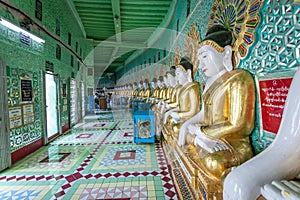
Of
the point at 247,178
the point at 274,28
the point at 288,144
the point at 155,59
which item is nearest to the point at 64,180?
the point at 247,178

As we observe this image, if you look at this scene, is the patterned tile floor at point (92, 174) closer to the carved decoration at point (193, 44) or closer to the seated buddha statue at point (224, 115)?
the seated buddha statue at point (224, 115)

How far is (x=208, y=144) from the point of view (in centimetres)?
119

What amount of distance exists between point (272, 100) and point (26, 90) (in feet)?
12.8

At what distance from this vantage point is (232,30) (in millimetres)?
1432

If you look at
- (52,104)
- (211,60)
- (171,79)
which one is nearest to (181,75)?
(171,79)

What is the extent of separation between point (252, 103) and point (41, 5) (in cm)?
467

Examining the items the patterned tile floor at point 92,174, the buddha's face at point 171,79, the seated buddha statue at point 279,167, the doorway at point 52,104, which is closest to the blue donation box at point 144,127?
the patterned tile floor at point 92,174

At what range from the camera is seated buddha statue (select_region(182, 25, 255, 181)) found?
1070 mm

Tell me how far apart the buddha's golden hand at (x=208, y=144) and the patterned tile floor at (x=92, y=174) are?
40.6 inches

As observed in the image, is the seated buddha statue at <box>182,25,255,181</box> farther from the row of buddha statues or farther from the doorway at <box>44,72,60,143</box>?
the doorway at <box>44,72,60,143</box>

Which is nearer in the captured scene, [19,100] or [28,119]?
[19,100]

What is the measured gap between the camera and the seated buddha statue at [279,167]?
0.69 meters

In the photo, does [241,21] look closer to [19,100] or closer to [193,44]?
[193,44]

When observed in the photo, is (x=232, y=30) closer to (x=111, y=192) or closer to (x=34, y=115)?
(x=111, y=192)
